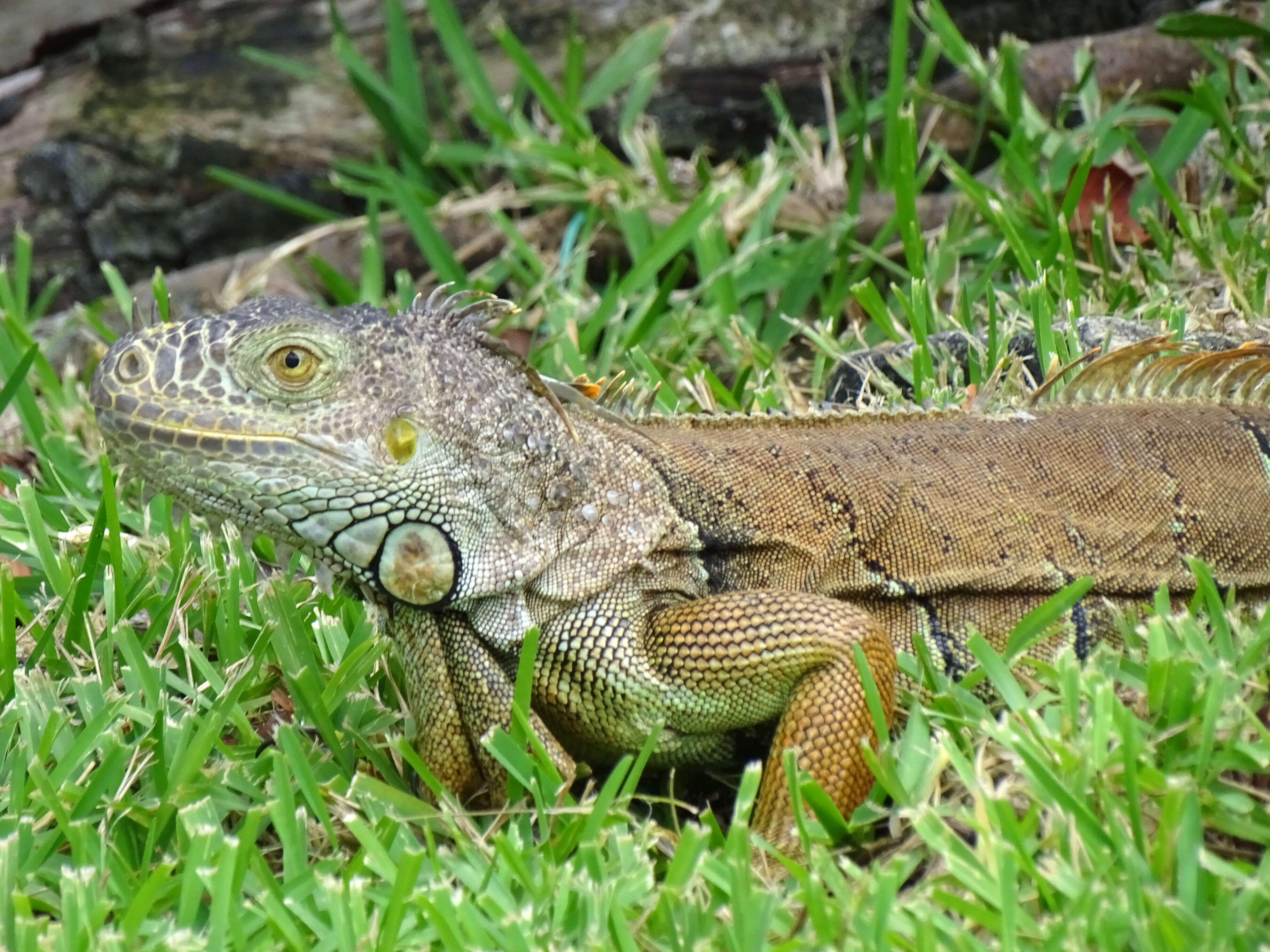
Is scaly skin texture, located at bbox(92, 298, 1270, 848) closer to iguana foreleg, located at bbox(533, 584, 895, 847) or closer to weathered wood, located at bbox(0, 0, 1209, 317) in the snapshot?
iguana foreleg, located at bbox(533, 584, 895, 847)

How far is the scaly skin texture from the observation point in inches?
134

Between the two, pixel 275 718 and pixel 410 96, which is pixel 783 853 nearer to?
pixel 275 718

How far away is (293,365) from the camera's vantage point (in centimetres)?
346

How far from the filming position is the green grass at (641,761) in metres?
2.87

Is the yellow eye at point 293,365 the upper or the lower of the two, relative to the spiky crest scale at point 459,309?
upper

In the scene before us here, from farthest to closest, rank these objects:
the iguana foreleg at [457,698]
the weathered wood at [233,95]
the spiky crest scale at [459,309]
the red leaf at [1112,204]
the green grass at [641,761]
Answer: the weathered wood at [233,95], the red leaf at [1112,204], the spiky crest scale at [459,309], the iguana foreleg at [457,698], the green grass at [641,761]

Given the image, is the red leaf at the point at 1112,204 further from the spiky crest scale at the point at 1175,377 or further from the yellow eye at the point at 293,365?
the yellow eye at the point at 293,365

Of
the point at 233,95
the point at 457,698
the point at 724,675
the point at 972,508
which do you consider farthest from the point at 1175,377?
the point at 233,95

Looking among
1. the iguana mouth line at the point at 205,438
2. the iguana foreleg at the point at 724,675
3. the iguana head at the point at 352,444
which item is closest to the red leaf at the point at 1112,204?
the iguana foreleg at the point at 724,675

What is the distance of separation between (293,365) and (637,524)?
946 mm

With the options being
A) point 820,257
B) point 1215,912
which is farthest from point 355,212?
point 1215,912

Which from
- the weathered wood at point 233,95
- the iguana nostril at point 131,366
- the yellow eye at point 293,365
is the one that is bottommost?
the weathered wood at point 233,95

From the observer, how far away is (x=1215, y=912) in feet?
8.58

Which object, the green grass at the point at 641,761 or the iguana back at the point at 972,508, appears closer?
the green grass at the point at 641,761
